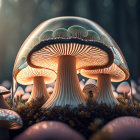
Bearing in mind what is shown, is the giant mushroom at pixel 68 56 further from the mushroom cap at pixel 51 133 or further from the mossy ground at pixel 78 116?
the mushroom cap at pixel 51 133

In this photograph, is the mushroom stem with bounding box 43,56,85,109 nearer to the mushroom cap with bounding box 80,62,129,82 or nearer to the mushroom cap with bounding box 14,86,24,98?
the mushroom cap with bounding box 80,62,129,82

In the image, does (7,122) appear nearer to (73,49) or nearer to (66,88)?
(66,88)

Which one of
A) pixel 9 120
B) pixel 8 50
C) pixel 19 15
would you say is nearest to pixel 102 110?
pixel 9 120

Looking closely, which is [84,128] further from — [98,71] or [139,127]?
[98,71]

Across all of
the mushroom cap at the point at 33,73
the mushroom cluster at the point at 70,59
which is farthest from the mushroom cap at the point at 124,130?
the mushroom cap at the point at 33,73

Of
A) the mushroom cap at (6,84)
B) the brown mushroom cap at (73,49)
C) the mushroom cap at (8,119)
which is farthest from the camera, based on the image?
the mushroom cap at (6,84)

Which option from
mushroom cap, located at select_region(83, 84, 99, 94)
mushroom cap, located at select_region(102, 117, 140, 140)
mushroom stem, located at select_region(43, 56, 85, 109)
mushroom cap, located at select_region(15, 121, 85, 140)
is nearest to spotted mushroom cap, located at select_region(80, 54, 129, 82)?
mushroom cap, located at select_region(83, 84, 99, 94)
